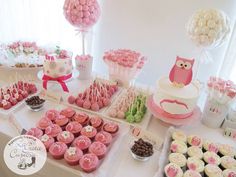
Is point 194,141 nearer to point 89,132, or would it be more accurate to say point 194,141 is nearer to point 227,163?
point 227,163

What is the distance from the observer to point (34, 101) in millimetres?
1084

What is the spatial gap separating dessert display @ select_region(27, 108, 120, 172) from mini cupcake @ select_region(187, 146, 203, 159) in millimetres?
157

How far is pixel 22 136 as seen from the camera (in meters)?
0.91

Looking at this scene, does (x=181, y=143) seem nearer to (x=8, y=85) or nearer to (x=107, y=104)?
(x=107, y=104)

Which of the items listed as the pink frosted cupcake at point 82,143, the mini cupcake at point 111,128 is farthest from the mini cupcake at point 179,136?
the pink frosted cupcake at point 82,143

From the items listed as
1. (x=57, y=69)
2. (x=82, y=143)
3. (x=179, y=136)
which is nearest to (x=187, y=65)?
(x=179, y=136)

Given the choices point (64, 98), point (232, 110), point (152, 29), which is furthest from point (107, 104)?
point (152, 29)

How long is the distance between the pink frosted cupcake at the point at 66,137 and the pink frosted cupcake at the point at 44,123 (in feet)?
0.26

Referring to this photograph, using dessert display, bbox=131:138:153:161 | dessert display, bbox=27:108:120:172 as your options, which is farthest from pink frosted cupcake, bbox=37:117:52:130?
dessert display, bbox=131:138:153:161

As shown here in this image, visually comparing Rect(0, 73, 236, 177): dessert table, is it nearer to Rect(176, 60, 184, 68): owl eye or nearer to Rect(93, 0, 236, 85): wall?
Rect(176, 60, 184, 68): owl eye

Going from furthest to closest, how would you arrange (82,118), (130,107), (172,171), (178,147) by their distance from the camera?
1. (130,107)
2. (82,118)
3. (178,147)
4. (172,171)

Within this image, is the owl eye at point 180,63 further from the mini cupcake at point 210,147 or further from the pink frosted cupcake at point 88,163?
the pink frosted cupcake at point 88,163

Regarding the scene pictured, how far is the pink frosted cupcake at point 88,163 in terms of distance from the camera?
2.61 ft

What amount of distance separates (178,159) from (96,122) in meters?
0.35
